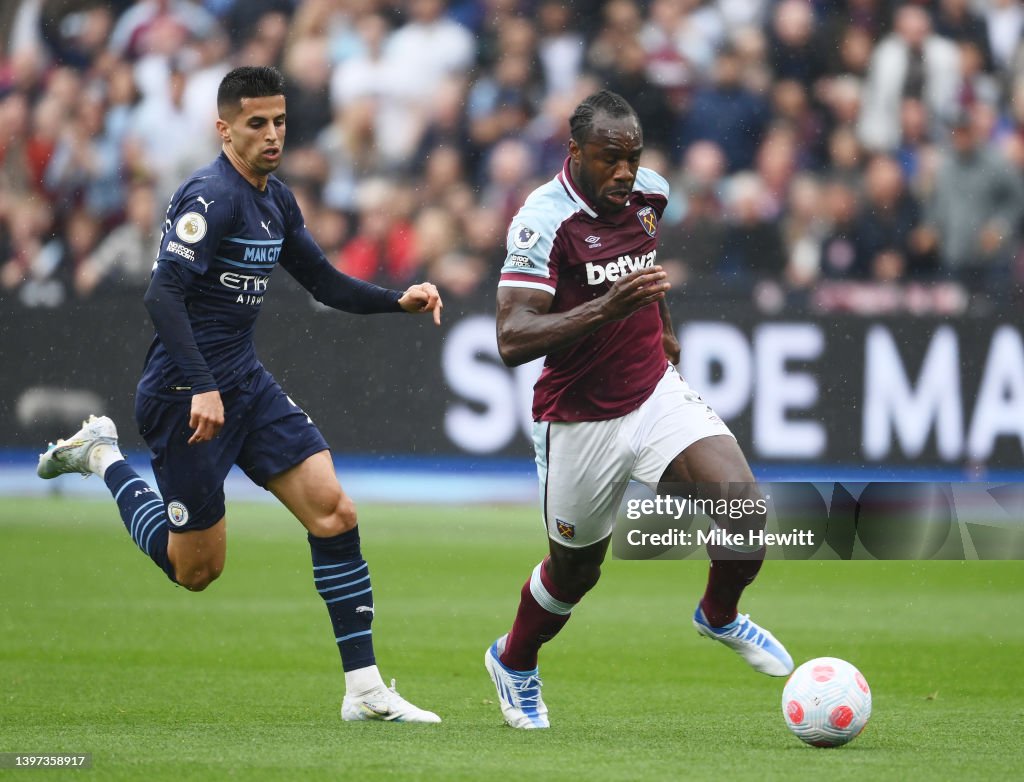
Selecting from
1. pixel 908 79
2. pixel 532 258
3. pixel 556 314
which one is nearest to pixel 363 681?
pixel 556 314

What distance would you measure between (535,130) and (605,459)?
31.2 feet

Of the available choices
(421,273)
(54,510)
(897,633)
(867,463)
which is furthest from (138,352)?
(897,633)

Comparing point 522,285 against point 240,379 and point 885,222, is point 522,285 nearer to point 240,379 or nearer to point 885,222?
point 240,379

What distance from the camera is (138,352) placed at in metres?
13.4

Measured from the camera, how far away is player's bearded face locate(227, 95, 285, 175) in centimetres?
632

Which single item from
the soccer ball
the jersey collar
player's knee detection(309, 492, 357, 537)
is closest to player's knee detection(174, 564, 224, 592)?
player's knee detection(309, 492, 357, 537)

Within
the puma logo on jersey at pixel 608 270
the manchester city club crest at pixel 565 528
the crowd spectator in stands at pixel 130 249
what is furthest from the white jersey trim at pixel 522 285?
the crowd spectator in stands at pixel 130 249

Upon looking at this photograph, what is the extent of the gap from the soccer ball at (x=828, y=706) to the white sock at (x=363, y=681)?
1.60 metres

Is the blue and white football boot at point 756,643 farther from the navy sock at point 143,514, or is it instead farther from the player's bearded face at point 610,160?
the navy sock at point 143,514

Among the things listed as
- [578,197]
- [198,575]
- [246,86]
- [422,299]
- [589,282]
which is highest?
[246,86]

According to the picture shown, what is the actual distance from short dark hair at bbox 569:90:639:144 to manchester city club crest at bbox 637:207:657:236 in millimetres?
402

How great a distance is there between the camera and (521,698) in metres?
Result: 6.20

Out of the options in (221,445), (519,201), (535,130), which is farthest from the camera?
(535,130)

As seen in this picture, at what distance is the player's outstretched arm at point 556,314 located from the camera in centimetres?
555
